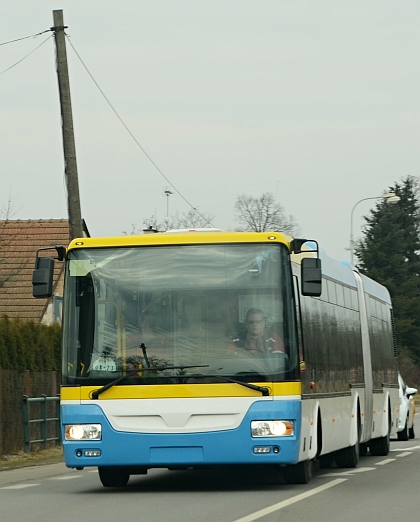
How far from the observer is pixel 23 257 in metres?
46.8

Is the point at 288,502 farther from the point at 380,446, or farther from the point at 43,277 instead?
the point at 380,446

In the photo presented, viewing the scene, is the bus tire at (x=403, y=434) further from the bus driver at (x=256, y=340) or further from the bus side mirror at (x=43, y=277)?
the bus side mirror at (x=43, y=277)

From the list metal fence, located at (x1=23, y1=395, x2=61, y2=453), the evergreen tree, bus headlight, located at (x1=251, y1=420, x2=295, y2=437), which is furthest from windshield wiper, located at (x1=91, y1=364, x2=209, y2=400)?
the evergreen tree

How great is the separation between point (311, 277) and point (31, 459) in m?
10.8

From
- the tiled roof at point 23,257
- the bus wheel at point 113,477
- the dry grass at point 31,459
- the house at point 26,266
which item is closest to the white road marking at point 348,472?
the bus wheel at point 113,477

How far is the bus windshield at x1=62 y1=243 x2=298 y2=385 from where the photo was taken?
14.0 meters

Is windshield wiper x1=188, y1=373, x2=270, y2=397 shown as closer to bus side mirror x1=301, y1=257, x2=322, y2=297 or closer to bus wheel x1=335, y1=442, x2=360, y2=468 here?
bus side mirror x1=301, y1=257, x2=322, y2=297

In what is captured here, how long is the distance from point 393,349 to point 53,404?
6783mm

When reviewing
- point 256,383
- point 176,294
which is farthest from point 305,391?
point 176,294

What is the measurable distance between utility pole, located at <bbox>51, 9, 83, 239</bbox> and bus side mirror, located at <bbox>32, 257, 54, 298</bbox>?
30.8 feet

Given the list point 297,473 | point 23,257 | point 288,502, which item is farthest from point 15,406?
point 23,257

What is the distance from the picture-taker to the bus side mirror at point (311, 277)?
44.7ft

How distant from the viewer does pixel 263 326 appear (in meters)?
14.1

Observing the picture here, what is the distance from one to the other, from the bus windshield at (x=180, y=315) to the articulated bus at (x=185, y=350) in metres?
0.01
